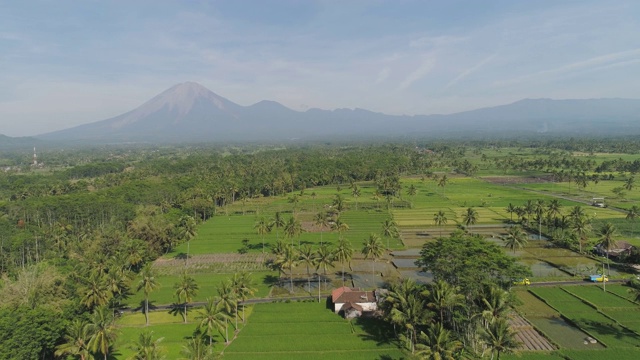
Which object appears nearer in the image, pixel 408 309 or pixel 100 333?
pixel 100 333

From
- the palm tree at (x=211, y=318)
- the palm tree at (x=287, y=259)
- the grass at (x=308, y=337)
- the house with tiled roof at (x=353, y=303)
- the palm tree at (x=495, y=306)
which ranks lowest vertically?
the grass at (x=308, y=337)

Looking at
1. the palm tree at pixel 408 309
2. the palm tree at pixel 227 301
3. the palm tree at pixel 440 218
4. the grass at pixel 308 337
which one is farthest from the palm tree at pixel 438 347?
the palm tree at pixel 440 218

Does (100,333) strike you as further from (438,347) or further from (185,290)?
(438,347)

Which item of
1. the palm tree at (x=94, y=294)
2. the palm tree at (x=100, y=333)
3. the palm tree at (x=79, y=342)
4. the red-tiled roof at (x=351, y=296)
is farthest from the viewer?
the red-tiled roof at (x=351, y=296)

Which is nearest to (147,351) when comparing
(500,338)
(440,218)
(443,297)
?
(443,297)

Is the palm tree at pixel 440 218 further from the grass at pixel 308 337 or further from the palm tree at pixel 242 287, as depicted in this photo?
the palm tree at pixel 242 287

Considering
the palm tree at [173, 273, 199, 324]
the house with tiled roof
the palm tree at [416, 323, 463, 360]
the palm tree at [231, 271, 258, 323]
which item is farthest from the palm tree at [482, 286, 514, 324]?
the palm tree at [173, 273, 199, 324]
